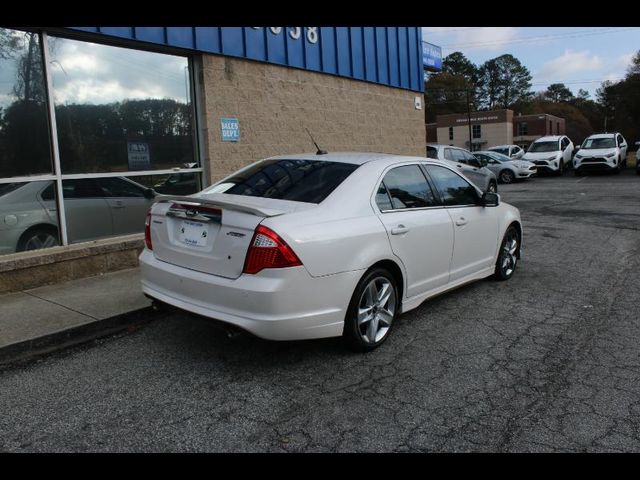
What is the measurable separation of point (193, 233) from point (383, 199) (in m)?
1.56

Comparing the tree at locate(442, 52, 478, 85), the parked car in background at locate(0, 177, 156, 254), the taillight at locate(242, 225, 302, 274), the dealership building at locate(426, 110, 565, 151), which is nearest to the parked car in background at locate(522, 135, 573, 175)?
the parked car in background at locate(0, 177, 156, 254)

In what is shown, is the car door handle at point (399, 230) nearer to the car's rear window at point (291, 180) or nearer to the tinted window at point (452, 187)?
the car's rear window at point (291, 180)

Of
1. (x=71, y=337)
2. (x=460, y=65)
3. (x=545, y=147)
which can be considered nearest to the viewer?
(x=71, y=337)

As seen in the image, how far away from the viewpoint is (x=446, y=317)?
17.1 ft

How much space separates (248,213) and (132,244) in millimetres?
3842

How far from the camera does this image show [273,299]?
3.62 meters

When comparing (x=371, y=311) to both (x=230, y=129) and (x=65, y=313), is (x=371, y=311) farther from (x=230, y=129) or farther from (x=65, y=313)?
(x=230, y=129)

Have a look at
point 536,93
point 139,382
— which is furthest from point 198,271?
point 536,93

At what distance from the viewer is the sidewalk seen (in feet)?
14.8

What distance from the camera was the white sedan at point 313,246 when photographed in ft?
12.1

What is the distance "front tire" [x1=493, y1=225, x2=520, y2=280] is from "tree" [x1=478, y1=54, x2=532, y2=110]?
117m

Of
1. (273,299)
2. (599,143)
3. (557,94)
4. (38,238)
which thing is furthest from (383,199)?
(557,94)

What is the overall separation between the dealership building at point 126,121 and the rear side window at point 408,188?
9.83 ft
